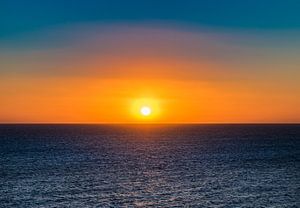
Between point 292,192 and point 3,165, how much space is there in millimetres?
71716

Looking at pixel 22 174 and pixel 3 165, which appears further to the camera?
pixel 3 165

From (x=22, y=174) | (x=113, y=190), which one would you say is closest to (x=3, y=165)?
(x=22, y=174)

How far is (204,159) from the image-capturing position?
127m

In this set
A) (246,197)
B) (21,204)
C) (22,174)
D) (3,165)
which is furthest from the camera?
(3,165)

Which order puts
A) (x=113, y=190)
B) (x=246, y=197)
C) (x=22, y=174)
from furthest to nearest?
(x=22, y=174), (x=113, y=190), (x=246, y=197)

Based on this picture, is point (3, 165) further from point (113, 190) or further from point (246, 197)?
point (246, 197)

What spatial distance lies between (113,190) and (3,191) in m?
18.3

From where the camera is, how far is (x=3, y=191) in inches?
2822

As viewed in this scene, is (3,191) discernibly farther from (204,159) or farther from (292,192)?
(204,159)

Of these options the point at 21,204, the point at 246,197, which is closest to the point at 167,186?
the point at 246,197

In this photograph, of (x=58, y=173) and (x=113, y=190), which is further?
(x=58, y=173)

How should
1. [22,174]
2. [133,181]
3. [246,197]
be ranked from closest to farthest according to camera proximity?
[246,197]
[133,181]
[22,174]

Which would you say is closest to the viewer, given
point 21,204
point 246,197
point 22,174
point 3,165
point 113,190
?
point 21,204

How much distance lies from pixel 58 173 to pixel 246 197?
45.0 metres
